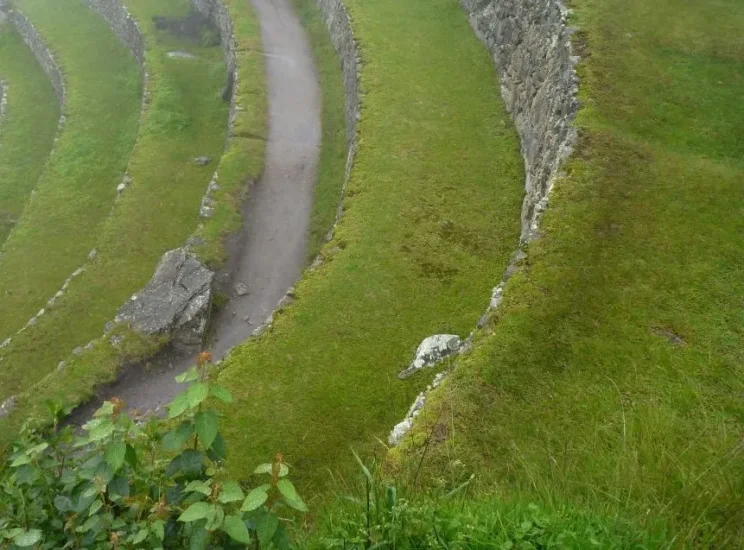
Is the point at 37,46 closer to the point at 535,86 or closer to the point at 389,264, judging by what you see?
the point at 535,86

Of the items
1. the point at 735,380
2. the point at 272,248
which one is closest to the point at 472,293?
the point at 735,380

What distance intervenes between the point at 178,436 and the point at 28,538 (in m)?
1.38

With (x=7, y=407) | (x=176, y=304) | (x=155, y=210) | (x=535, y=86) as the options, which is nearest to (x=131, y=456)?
(x=176, y=304)

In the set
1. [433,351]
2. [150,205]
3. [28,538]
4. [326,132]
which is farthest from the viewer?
[326,132]

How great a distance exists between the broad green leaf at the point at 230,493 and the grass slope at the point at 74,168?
31.6 metres

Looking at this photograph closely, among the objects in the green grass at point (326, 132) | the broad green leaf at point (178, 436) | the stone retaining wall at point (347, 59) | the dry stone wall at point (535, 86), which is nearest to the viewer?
the broad green leaf at point (178, 436)

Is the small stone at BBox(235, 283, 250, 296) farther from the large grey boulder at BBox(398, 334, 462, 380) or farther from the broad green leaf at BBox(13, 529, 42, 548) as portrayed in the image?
the broad green leaf at BBox(13, 529, 42, 548)

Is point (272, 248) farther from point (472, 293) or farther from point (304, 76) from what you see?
point (304, 76)

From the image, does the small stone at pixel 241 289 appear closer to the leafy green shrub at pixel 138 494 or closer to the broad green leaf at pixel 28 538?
the leafy green shrub at pixel 138 494

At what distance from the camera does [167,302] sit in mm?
25844

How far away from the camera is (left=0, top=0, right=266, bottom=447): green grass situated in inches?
942

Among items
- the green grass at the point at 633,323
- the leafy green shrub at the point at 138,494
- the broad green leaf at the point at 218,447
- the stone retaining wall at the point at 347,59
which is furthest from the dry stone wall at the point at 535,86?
the leafy green shrub at the point at 138,494

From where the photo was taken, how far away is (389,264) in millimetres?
22703

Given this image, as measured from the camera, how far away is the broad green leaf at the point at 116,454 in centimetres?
501
